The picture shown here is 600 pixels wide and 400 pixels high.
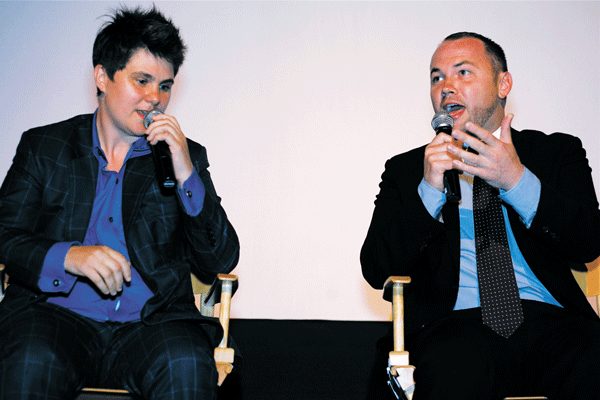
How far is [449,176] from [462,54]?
26.0 inches

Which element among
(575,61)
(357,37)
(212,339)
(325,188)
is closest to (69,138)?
(212,339)

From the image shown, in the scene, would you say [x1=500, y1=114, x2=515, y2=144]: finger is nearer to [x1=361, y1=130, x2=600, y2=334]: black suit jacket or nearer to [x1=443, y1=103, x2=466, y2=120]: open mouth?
[x1=361, y1=130, x2=600, y2=334]: black suit jacket

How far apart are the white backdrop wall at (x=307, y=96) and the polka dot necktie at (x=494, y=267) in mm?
1401

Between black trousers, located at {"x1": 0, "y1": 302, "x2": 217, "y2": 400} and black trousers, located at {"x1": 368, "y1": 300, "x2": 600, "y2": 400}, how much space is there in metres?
0.58

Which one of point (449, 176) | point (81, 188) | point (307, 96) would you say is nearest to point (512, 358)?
point (449, 176)

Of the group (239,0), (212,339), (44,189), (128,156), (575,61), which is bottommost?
(212,339)

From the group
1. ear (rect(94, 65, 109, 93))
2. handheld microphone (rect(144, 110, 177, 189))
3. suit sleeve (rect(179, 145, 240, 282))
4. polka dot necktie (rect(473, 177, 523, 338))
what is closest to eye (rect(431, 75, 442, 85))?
polka dot necktie (rect(473, 177, 523, 338))

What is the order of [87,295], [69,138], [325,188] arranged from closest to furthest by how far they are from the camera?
[87,295] → [69,138] → [325,188]

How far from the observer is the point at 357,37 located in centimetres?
345

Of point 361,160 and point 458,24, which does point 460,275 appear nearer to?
point 361,160

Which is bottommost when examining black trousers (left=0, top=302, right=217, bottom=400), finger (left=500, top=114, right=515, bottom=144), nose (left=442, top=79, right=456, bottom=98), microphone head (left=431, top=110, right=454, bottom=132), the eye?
black trousers (left=0, top=302, right=217, bottom=400)

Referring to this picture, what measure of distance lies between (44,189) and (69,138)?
19 centimetres

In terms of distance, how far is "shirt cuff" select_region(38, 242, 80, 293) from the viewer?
1733 mm

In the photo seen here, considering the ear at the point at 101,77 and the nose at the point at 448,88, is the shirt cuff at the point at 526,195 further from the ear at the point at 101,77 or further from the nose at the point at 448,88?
the ear at the point at 101,77
